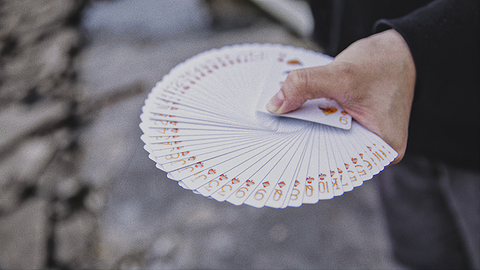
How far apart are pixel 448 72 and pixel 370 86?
23 centimetres

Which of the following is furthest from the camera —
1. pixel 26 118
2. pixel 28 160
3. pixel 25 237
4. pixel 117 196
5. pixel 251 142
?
pixel 26 118

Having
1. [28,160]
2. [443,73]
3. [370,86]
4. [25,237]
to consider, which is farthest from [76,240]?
[443,73]

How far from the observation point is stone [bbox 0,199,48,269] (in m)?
1.30

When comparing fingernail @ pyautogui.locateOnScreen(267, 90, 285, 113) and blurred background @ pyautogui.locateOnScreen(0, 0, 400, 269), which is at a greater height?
fingernail @ pyautogui.locateOnScreen(267, 90, 285, 113)

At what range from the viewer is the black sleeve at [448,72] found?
80cm

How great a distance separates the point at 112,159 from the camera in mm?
1740

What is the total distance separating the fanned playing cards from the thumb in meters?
0.03

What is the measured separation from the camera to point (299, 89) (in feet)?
2.54

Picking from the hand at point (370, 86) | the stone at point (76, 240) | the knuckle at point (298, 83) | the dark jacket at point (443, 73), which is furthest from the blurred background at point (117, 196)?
the knuckle at point (298, 83)

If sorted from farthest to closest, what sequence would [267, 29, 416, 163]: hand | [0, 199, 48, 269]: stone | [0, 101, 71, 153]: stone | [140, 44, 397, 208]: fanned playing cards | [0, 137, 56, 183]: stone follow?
1. [0, 101, 71, 153]: stone
2. [0, 137, 56, 183]: stone
3. [0, 199, 48, 269]: stone
4. [267, 29, 416, 163]: hand
5. [140, 44, 397, 208]: fanned playing cards

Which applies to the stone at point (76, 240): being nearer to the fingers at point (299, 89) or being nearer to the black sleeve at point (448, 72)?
the fingers at point (299, 89)

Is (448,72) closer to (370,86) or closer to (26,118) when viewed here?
(370,86)

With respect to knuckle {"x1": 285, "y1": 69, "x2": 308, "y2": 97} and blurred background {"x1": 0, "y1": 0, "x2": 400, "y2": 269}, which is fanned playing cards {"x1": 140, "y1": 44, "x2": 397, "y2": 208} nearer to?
knuckle {"x1": 285, "y1": 69, "x2": 308, "y2": 97}

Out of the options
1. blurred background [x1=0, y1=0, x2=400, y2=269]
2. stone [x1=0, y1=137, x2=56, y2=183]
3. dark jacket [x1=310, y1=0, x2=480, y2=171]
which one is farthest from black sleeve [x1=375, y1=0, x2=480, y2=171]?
stone [x1=0, y1=137, x2=56, y2=183]
